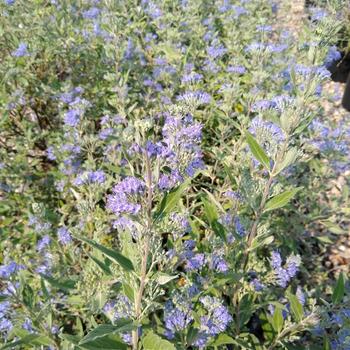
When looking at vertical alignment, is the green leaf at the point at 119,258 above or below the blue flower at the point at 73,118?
below

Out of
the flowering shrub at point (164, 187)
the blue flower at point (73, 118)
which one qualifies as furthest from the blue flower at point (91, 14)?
the blue flower at point (73, 118)

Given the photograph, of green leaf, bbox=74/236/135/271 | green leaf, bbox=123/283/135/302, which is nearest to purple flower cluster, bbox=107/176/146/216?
green leaf, bbox=74/236/135/271

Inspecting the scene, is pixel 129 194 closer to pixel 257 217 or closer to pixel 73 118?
pixel 257 217

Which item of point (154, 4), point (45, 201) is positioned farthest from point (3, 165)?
point (154, 4)

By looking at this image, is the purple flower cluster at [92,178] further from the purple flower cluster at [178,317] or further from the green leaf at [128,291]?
the green leaf at [128,291]

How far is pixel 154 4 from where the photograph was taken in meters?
4.07

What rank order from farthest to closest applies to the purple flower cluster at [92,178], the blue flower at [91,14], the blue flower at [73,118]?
the blue flower at [91,14] < the blue flower at [73,118] < the purple flower cluster at [92,178]

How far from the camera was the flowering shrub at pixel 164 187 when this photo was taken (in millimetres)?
1191

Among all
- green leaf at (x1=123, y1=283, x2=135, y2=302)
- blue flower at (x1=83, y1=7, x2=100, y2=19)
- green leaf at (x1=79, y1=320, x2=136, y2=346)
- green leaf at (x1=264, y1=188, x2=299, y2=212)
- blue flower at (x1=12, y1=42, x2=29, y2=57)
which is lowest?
green leaf at (x1=79, y1=320, x2=136, y2=346)

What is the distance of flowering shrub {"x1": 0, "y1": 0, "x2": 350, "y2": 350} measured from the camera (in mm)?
1191

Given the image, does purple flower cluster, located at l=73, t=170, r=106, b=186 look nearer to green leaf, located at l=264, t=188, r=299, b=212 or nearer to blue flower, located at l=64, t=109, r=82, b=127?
blue flower, located at l=64, t=109, r=82, b=127

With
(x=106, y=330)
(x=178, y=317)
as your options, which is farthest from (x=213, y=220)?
(x=106, y=330)

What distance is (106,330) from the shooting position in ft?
3.30

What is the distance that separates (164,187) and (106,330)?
0.40 m
